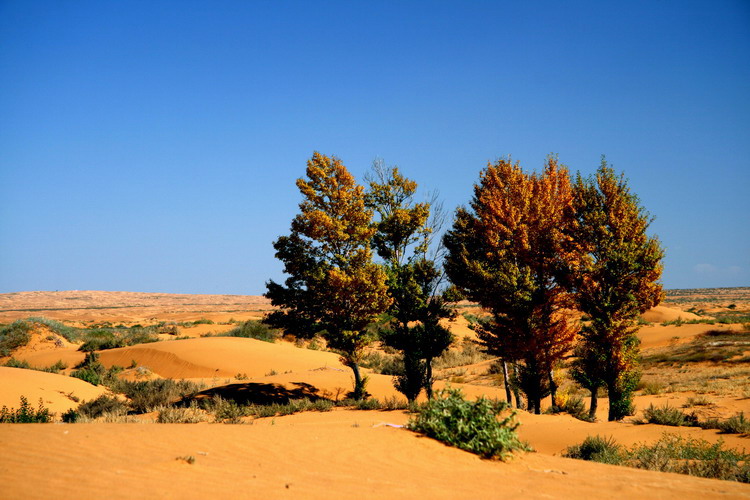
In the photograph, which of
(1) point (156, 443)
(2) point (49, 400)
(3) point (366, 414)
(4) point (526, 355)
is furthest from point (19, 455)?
(4) point (526, 355)

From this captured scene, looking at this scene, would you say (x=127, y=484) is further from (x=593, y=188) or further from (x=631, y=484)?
(x=593, y=188)

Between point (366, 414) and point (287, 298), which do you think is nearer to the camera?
point (366, 414)

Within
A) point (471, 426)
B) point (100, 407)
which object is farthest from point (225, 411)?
point (471, 426)

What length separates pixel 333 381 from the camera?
23.2m

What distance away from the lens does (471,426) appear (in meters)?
8.80

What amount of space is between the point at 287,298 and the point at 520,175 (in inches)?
458

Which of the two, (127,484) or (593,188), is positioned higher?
(593,188)

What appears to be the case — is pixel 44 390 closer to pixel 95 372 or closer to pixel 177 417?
pixel 95 372

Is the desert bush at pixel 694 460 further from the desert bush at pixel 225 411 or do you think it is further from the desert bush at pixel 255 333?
the desert bush at pixel 255 333

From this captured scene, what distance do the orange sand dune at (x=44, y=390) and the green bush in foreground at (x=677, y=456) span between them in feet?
54.5

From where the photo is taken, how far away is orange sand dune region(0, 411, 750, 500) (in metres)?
5.38

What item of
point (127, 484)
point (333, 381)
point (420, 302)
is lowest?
point (333, 381)

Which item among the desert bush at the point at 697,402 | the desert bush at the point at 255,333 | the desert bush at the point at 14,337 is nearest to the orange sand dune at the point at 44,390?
the desert bush at the point at 14,337

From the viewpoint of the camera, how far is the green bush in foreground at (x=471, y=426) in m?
8.50
